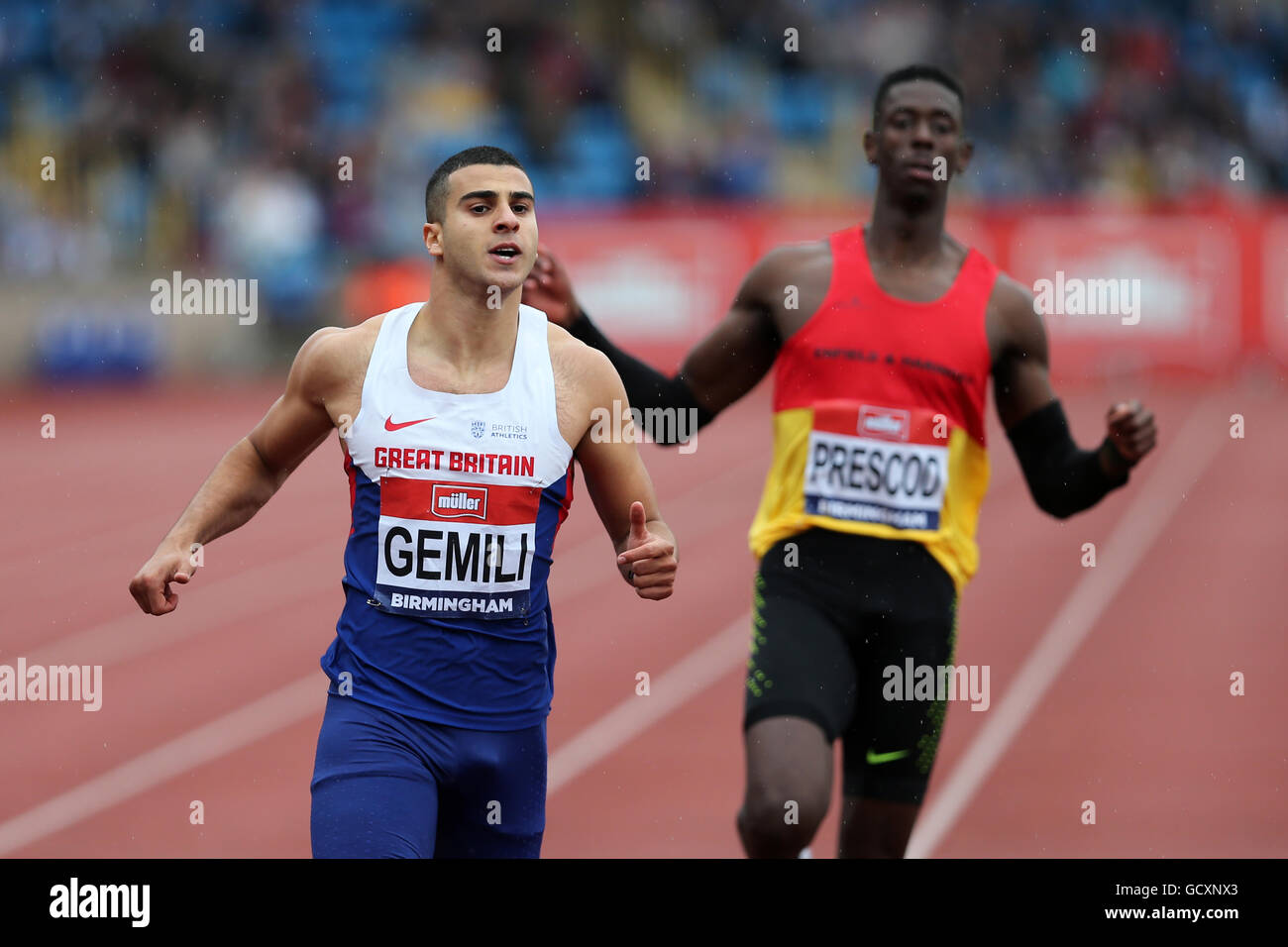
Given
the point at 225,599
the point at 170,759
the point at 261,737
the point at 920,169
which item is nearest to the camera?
the point at 920,169

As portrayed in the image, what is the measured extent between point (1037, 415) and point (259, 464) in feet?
7.19

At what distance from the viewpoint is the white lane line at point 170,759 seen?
7613 millimetres

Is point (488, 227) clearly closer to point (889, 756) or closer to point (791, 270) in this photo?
point (791, 270)

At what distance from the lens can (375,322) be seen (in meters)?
4.28

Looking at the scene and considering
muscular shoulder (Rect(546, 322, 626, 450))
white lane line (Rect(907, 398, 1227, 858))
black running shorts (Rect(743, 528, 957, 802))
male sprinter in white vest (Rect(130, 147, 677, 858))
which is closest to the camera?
male sprinter in white vest (Rect(130, 147, 677, 858))

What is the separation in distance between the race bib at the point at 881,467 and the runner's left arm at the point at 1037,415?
291mm

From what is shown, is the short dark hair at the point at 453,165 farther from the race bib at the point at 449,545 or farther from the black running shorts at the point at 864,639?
the black running shorts at the point at 864,639

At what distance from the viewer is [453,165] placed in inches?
166

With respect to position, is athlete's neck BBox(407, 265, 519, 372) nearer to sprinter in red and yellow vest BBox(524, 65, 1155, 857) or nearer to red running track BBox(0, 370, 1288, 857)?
sprinter in red and yellow vest BBox(524, 65, 1155, 857)

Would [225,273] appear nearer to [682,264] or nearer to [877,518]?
[682,264]

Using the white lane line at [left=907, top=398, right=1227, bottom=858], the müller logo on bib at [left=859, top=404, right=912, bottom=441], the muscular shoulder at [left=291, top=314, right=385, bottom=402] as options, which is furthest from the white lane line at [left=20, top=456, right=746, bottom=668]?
the muscular shoulder at [left=291, top=314, right=385, bottom=402]

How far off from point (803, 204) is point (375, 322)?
1888 centimetres

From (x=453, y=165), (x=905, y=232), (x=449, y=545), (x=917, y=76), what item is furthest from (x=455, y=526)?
(x=917, y=76)

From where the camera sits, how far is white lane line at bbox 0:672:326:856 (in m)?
7.61
